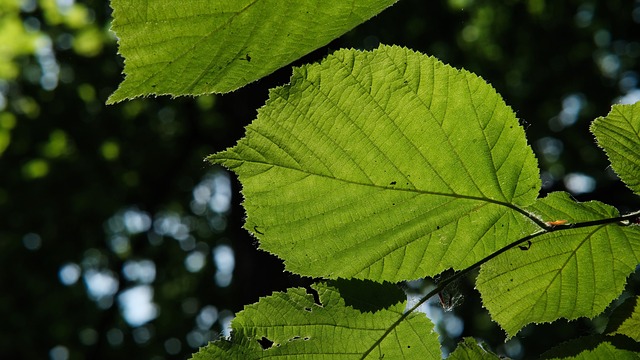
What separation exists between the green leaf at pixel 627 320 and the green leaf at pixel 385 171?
0.19 metres

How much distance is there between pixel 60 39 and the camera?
11.1 meters

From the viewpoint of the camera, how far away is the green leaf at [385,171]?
29.4 inches

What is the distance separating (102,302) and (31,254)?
2.26m

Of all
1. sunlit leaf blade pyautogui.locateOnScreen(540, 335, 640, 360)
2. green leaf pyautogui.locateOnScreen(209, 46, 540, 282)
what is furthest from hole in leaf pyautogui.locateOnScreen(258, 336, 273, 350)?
sunlit leaf blade pyautogui.locateOnScreen(540, 335, 640, 360)

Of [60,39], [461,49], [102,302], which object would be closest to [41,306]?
[102,302]

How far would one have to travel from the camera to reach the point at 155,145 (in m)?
10.8

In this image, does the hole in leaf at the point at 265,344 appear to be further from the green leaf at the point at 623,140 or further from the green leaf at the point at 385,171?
the green leaf at the point at 623,140

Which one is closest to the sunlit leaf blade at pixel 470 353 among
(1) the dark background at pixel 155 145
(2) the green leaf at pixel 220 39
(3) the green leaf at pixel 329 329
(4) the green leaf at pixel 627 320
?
(3) the green leaf at pixel 329 329

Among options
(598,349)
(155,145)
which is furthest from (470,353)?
(155,145)

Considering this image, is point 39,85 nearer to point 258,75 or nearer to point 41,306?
point 41,306

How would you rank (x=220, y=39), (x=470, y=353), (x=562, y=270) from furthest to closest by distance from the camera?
(x=562, y=270) → (x=470, y=353) → (x=220, y=39)

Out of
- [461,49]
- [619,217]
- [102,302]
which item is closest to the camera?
[619,217]

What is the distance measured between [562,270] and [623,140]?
21cm

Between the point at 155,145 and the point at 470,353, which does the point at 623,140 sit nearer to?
the point at 470,353
